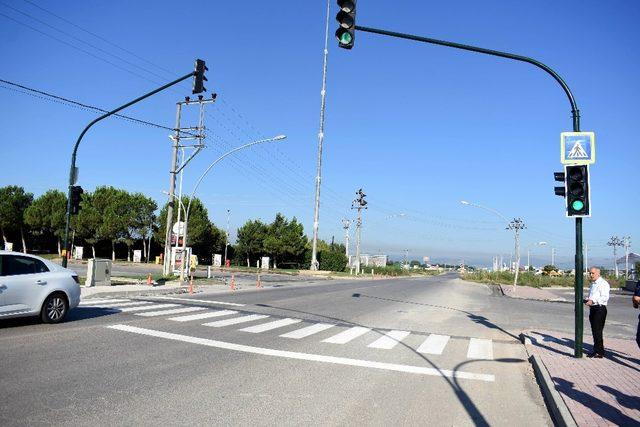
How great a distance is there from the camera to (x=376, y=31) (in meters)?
10.3

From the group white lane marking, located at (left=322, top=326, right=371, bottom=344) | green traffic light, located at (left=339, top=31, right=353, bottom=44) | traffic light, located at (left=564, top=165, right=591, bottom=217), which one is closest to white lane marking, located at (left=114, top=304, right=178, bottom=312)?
white lane marking, located at (left=322, top=326, right=371, bottom=344)

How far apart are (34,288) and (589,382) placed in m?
10.5

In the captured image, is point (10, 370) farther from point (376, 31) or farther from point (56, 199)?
point (56, 199)

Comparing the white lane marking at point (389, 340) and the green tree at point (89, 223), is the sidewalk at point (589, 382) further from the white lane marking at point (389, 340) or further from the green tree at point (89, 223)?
the green tree at point (89, 223)

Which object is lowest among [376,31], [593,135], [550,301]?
[550,301]

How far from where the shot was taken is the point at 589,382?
7.49 m

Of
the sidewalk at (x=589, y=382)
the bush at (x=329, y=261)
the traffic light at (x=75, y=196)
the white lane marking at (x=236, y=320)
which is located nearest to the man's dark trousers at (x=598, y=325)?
the sidewalk at (x=589, y=382)

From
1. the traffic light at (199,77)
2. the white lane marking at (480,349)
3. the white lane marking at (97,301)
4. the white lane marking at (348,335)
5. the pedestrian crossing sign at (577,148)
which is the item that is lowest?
the white lane marking at (480,349)

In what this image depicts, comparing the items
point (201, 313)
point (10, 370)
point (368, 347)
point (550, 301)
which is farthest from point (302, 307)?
point (550, 301)

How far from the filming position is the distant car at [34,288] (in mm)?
9873

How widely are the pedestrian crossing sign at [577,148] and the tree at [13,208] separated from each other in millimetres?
74619

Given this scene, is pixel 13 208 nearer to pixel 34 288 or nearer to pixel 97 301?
pixel 97 301

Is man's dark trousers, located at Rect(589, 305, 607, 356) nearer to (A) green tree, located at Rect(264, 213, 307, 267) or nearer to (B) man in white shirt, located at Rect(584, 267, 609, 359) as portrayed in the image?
(B) man in white shirt, located at Rect(584, 267, 609, 359)

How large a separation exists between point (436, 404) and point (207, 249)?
68.3m
